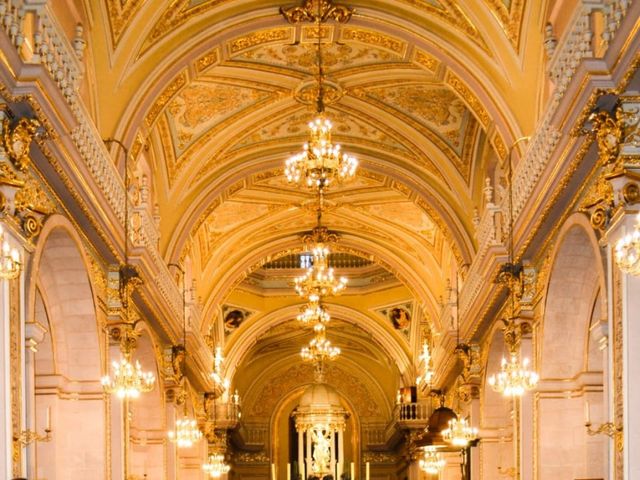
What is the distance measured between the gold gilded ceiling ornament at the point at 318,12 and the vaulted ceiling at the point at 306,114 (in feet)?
0.51

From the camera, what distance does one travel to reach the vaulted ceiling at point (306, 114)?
15328 mm

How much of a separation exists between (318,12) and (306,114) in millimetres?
4667

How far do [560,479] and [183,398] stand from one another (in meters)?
8.83

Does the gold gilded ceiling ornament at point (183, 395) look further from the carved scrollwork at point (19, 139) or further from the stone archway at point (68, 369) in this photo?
the carved scrollwork at point (19, 139)

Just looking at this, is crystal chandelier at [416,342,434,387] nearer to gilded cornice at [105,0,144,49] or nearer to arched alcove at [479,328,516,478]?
arched alcove at [479,328,516,478]

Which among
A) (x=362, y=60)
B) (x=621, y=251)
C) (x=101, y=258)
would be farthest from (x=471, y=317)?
(x=621, y=251)

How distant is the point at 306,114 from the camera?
2072 cm

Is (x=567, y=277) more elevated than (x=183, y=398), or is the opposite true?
(x=567, y=277)

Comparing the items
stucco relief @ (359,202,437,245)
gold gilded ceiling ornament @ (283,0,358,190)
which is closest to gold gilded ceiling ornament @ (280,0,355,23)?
gold gilded ceiling ornament @ (283,0,358,190)

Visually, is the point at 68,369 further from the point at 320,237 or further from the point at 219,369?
the point at 219,369

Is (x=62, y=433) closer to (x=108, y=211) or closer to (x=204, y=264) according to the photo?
(x=108, y=211)

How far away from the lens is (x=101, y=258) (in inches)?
585

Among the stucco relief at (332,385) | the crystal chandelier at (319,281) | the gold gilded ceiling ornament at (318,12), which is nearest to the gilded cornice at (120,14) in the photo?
the gold gilded ceiling ornament at (318,12)

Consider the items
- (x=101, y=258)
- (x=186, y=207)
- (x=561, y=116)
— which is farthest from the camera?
(x=186, y=207)
